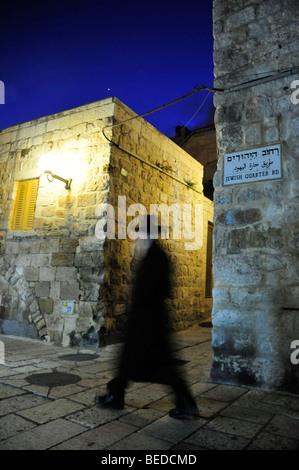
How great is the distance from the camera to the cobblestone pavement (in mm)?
1771

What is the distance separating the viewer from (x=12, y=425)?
1.96 metres

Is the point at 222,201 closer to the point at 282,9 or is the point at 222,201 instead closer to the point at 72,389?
the point at 282,9

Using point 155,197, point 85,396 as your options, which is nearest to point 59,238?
point 155,197

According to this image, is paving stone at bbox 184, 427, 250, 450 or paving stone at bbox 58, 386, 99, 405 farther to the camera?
paving stone at bbox 58, 386, 99, 405

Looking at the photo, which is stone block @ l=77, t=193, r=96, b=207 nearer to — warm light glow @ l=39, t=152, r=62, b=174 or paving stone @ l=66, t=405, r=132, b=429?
warm light glow @ l=39, t=152, r=62, b=174

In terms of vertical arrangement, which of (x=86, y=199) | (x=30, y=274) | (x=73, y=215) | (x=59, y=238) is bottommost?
(x=30, y=274)

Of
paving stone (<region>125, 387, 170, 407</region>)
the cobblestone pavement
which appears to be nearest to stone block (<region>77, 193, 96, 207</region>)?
the cobblestone pavement

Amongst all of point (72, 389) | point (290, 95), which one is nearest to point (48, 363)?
point (72, 389)

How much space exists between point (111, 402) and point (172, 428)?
0.56m

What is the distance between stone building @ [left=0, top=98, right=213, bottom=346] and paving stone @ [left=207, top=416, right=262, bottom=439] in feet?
9.92

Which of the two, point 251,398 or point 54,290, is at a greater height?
point 54,290

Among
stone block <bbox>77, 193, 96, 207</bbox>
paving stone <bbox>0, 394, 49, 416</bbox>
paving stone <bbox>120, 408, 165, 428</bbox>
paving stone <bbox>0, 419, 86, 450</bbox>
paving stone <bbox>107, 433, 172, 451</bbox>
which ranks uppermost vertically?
stone block <bbox>77, 193, 96, 207</bbox>

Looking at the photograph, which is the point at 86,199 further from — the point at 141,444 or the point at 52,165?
the point at 141,444

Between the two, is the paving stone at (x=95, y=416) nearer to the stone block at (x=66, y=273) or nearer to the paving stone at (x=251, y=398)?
the paving stone at (x=251, y=398)
